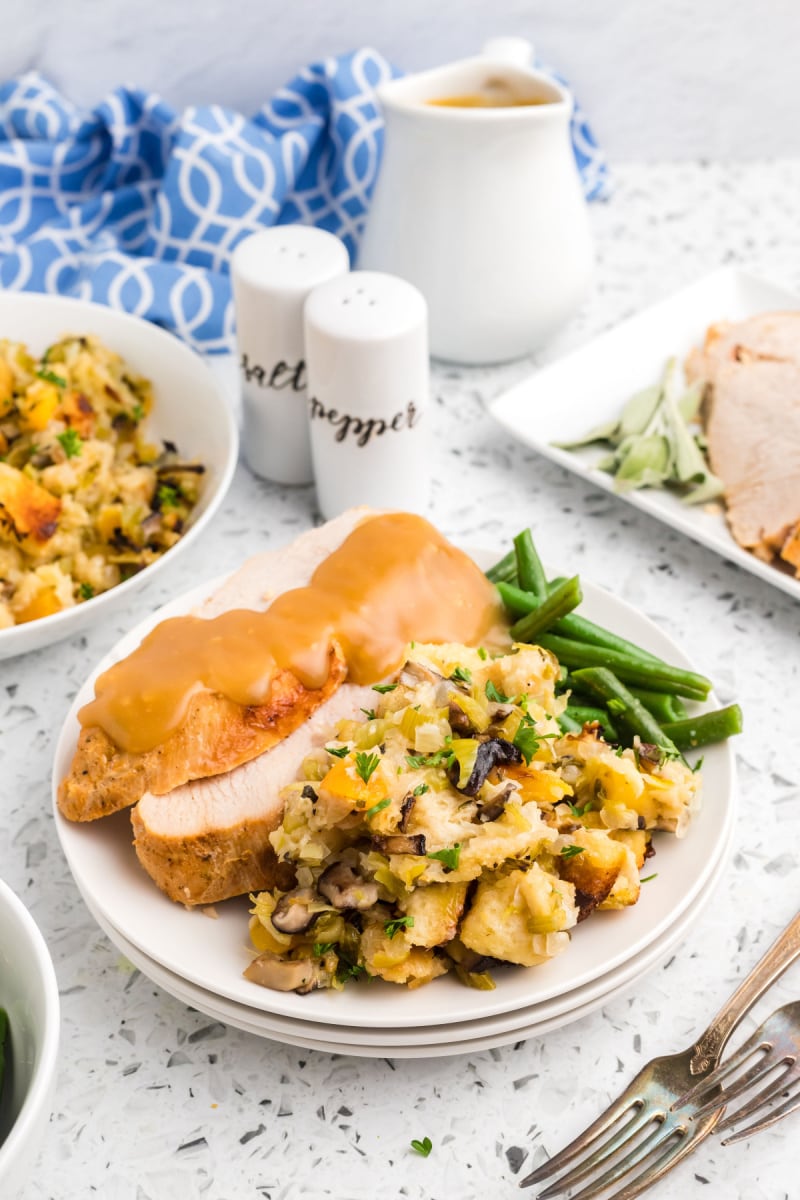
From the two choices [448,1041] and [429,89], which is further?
[429,89]

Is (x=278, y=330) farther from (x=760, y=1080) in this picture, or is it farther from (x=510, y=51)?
(x=760, y=1080)

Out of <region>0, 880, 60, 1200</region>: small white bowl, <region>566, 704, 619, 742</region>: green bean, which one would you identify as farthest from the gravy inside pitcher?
<region>0, 880, 60, 1200</region>: small white bowl

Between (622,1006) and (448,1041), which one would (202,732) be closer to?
(448,1041)

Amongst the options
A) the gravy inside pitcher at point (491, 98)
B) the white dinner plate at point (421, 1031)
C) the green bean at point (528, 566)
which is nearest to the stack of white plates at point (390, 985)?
the white dinner plate at point (421, 1031)

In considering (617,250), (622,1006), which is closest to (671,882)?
(622,1006)

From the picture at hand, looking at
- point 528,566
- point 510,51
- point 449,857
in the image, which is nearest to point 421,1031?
point 449,857

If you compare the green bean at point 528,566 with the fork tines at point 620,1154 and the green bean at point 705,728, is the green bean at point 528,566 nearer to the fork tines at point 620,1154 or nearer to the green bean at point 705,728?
the green bean at point 705,728

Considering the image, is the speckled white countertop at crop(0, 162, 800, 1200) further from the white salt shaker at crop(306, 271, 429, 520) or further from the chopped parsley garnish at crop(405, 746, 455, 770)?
the chopped parsley garnish at crop(405, 746, 455, 770)
